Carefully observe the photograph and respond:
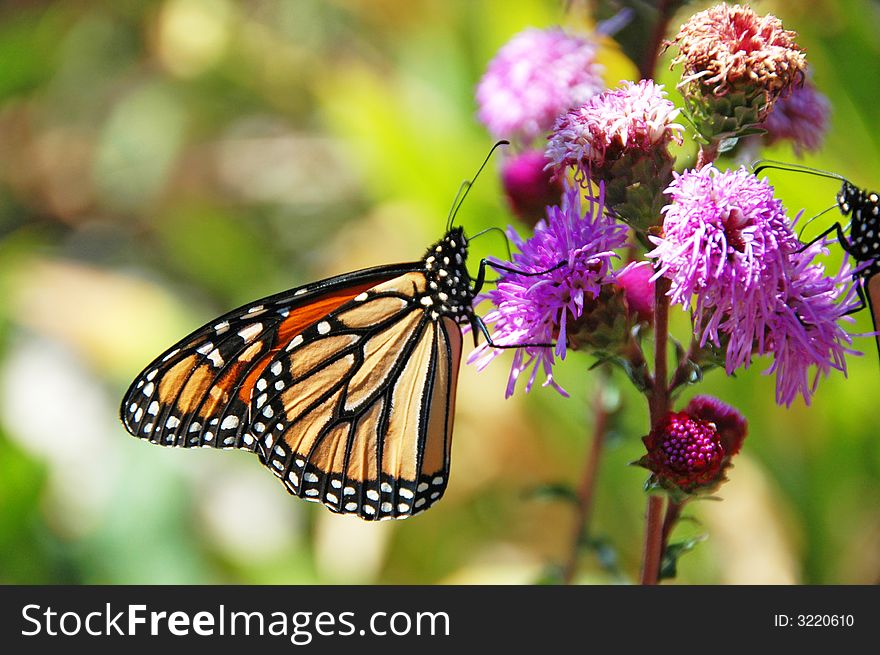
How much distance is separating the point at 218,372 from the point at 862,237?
3.40ft

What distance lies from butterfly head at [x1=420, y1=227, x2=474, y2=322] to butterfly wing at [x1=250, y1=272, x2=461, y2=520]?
0.8 inches

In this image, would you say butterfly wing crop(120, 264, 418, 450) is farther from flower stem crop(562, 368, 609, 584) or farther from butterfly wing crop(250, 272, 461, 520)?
flower stem crop(562, 368, 609, 584)

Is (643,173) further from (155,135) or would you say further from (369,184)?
(155,135)

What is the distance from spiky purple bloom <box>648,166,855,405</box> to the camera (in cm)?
108

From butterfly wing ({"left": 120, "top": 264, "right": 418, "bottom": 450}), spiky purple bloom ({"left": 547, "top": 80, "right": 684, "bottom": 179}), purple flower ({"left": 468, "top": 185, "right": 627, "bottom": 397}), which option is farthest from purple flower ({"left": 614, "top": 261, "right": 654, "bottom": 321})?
butterfly wing ({"left": 120, "top": 264, "right": 418, "bottom": 450})

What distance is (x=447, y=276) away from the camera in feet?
5.34

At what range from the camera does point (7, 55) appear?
3.12 m

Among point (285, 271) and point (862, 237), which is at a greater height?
point (285, 271)

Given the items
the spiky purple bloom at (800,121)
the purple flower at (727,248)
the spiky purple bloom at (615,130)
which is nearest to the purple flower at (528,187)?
the spiky purple bloom at (800,121)

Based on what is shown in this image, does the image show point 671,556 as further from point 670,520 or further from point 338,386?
point 338,386

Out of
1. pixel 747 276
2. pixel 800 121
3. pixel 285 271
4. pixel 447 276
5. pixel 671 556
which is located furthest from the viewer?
pixel 285 271

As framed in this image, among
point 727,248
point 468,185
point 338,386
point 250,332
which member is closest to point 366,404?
point 338,386

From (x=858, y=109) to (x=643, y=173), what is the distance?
5.61 ft

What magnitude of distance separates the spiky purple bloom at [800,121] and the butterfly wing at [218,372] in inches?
26.8
